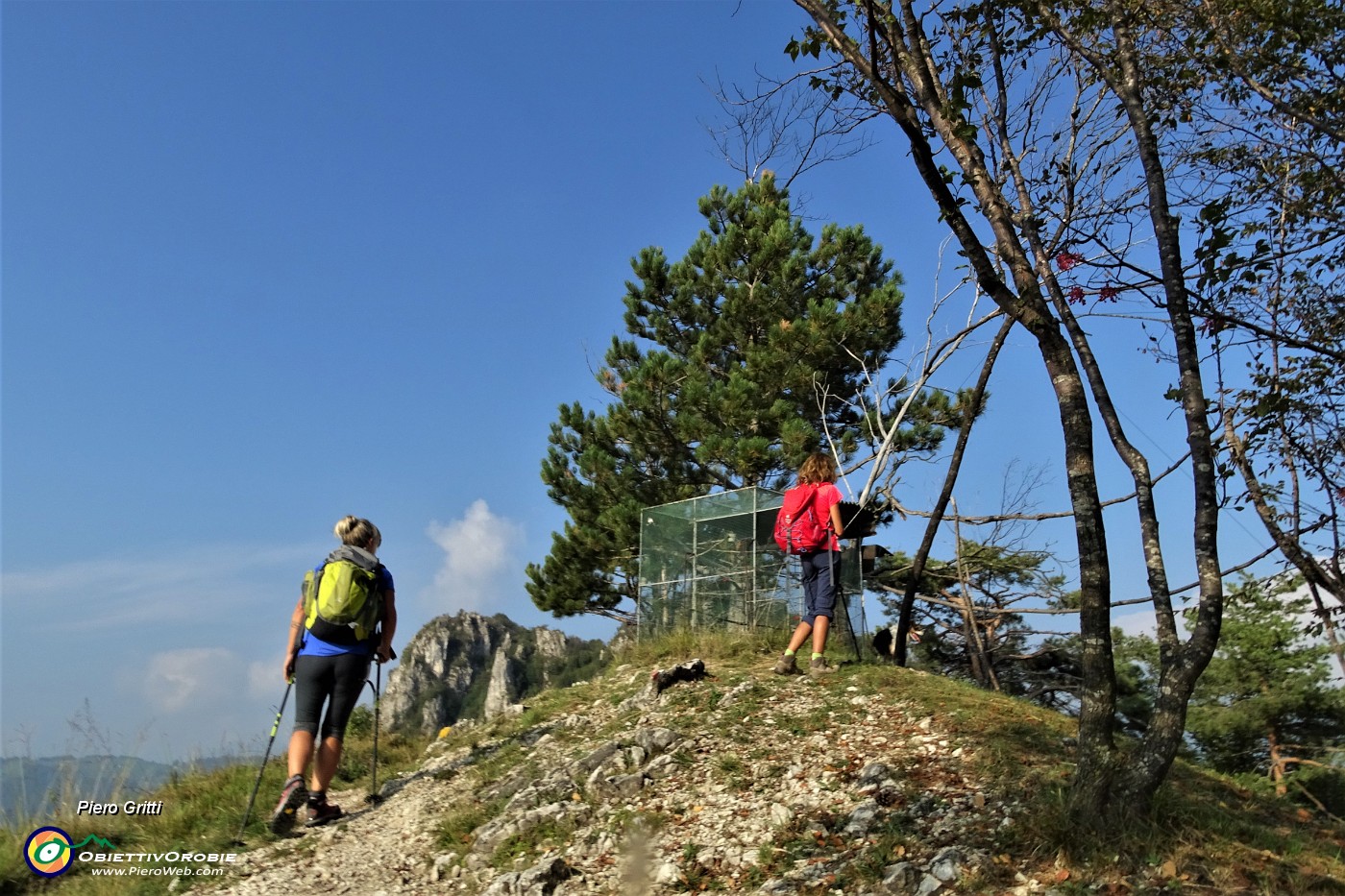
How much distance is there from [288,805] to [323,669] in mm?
→ 837

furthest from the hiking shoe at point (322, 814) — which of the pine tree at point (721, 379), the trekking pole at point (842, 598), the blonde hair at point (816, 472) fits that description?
the pine tree at point (721, 379)

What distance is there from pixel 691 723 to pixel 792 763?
3.48 feet

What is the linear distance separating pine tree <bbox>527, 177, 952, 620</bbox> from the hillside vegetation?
9.79 m

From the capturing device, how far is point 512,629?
55875 millimetres

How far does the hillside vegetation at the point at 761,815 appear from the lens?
3910 millimetres

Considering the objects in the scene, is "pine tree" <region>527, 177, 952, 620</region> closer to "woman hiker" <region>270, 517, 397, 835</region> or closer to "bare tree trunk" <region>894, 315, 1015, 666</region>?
"bare tree trunk" <region>894, 315, 1015, 666</region>

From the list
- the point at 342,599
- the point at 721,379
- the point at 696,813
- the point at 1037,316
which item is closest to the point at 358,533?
the point at 342,599

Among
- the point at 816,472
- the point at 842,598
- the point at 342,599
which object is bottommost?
the point at 342,599

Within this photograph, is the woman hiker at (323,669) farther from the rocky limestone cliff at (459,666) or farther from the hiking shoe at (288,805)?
the rocky limestone cliff at (459,666)

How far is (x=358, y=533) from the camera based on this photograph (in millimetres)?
5773

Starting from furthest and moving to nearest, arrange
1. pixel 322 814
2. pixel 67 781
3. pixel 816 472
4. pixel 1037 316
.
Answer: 1. pixel 816 472
2. pixel 67 781
3. pixel 322 814
4. pixel 1037 316

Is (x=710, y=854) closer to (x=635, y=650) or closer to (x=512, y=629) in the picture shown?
(x=635, y=650)

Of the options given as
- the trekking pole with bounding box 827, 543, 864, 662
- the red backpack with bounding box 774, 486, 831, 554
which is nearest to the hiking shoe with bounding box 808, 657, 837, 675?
the trekking pole with bounding box 827, 543, 864, 662

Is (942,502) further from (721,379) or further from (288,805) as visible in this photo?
(721,379)
